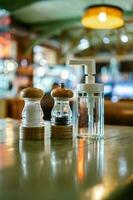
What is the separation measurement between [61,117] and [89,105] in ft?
0.46

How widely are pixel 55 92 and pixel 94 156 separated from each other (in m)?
0.40

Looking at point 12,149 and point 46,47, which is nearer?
point 12,149

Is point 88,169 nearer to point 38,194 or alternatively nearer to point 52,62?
point 38,194

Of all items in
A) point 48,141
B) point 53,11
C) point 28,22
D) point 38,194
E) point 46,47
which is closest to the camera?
point 38,194

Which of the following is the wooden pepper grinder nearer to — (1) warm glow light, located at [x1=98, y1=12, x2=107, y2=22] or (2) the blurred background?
(1) warm glow light, located at [x1=98, y1=12, x2=107, y2=22]

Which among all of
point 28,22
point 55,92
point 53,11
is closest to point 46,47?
point 28,22

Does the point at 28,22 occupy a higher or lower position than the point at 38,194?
higher

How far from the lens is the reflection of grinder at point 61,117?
126 centimetres

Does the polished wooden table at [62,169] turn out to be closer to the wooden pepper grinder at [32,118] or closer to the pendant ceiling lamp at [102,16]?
the wooden pepper grinder at [32,118]

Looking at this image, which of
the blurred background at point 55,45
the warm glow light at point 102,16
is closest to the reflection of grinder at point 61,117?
the warm glow light at point 102,16

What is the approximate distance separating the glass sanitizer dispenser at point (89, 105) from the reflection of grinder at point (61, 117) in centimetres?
7

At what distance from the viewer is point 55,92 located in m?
1.29

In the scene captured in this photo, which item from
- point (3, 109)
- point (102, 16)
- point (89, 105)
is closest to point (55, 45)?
point (102, 16)

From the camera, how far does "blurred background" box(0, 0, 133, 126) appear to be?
7.74 meters
